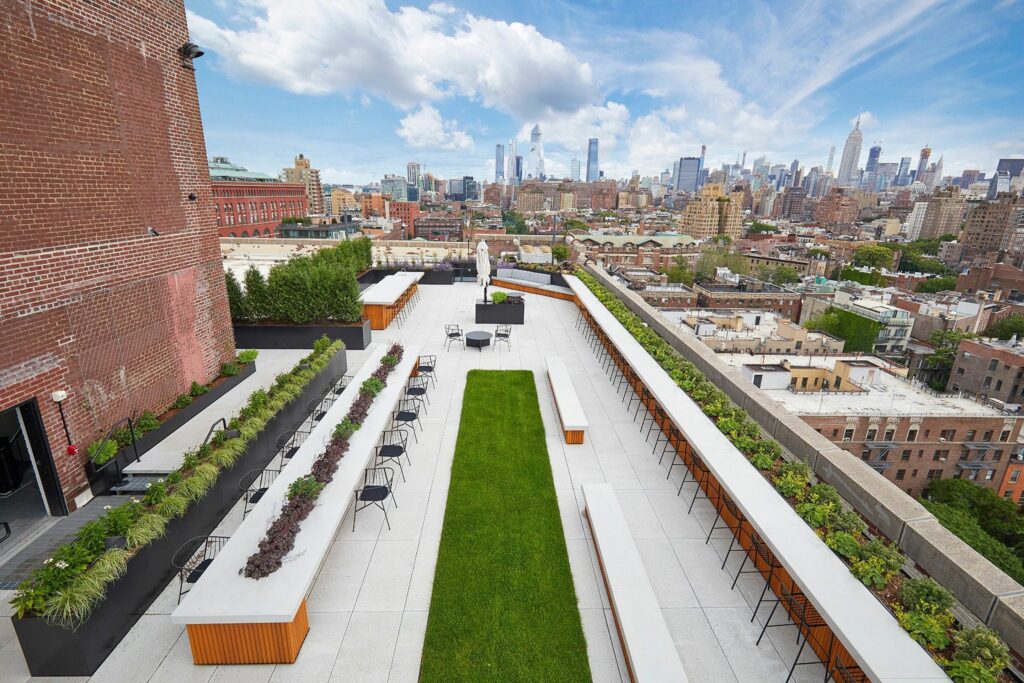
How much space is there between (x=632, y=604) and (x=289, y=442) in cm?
663

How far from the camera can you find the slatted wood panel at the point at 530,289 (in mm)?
21434

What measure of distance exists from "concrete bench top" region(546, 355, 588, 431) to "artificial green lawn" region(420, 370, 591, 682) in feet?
2.39

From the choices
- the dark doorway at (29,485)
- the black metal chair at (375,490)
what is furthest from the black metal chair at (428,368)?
the dark doorway at (29,485)

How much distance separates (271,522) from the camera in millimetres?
5320

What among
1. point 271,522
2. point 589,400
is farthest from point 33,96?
point 589,400

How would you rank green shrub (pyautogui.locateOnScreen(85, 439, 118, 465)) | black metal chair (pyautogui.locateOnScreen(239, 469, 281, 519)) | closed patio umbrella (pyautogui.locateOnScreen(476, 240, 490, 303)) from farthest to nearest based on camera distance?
closed patio umbrella (pyautogui.locateOnScreen(476, 240, 490, 303)) → black metal chair (pyautogui.locateOnScreen(239, 469, 281, 519)) → green shrub (pyautogui.locateOnScreen(85, 439, 118, 465))

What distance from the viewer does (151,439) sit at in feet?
25.7

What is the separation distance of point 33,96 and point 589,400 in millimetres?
10553

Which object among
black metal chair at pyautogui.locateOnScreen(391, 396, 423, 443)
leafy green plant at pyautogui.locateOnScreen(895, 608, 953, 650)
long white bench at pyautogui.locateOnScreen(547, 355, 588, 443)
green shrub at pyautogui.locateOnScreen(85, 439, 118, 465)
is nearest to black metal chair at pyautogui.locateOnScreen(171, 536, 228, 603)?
green shrub at pyautogui.locateOnScreen(85, 439, 118, 465)

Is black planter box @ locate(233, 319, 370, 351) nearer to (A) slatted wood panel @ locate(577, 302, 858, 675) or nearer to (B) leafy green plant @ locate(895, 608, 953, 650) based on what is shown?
(A) slatted wood panel @ locate(577, 302, 858, 675)

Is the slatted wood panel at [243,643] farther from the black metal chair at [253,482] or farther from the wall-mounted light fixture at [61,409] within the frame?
the wall-mounted light fixture at [61,409]

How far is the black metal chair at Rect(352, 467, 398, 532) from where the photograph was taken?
6.27m

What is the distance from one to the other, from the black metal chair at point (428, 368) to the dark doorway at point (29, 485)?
6619 mm

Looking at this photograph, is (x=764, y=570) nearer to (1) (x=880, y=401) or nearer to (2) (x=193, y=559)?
(2) (x=193, y=559)
